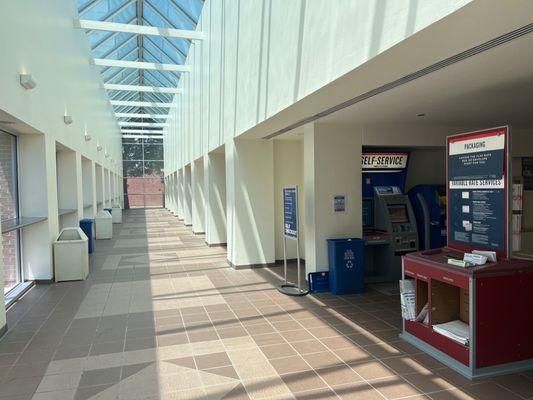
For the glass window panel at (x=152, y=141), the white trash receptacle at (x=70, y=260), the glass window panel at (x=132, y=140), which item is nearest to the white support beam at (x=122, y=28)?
the white trash receptacle at (x=70, y=260)

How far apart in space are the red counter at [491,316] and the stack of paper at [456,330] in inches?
2.1

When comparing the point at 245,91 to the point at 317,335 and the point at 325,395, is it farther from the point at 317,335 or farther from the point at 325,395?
the point at 325,395

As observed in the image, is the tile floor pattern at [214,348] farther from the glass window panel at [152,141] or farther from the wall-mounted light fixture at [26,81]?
the glass window panel at [152,141]

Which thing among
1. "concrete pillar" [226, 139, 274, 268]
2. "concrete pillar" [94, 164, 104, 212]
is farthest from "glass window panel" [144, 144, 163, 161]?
"concrete pillar" [226, 139, 274, 268]

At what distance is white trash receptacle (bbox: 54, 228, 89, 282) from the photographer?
6855 mm

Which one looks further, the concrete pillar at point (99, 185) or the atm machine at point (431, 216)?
the concrete pillar at point (99, 185)

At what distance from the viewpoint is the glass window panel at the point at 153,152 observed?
31094 millimetres

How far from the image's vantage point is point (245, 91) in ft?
21.6

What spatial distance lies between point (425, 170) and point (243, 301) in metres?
3.98

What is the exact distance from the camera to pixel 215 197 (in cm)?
1036

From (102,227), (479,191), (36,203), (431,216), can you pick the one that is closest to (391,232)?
(431,216)

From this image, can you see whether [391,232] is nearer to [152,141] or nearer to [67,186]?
[67,186]

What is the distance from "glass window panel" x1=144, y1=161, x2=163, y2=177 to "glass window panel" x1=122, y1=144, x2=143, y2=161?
2.51ft

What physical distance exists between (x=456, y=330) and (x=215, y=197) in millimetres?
7552
